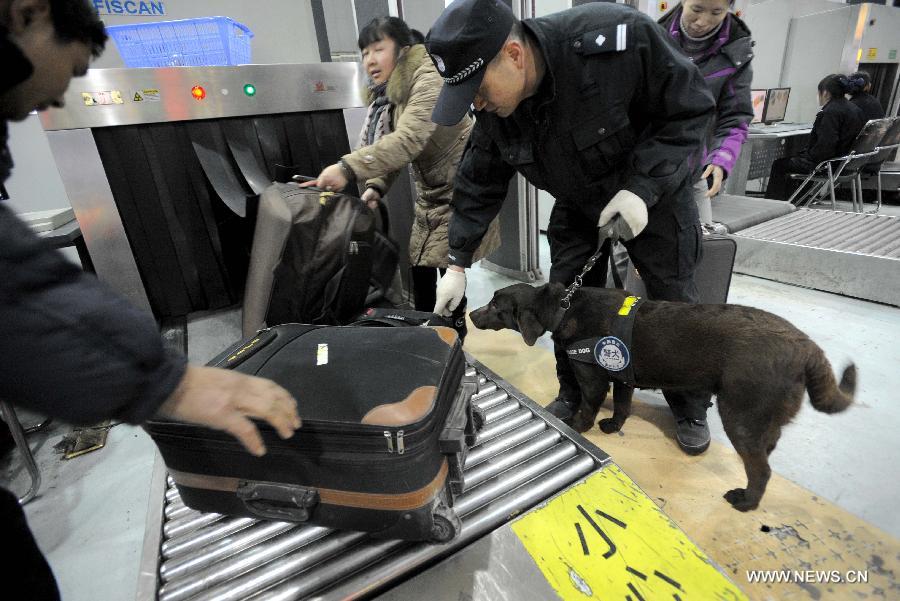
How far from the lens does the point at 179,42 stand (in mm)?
2383

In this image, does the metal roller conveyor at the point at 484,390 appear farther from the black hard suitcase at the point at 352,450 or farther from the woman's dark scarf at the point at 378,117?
the woman's dark scarf at the point at 378,117

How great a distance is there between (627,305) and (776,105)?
692cm

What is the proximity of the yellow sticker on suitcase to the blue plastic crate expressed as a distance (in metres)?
2.70

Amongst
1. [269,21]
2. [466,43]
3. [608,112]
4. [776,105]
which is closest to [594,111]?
[608,112]

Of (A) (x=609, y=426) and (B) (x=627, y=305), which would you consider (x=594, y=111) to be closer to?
(B) (x=627, y=305)

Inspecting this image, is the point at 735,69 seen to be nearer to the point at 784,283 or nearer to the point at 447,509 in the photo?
the point at 784,283

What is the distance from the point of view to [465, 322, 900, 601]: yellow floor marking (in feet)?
3.88

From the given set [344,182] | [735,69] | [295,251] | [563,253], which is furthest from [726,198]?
[295,251]

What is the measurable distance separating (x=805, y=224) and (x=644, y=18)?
3231mm

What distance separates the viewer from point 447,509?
3.30 feet

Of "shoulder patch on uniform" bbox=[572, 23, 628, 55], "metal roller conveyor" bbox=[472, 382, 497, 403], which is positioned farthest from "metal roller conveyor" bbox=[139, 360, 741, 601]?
"shoulder patch on uniform" bbox=[572, 23, 628, 55]

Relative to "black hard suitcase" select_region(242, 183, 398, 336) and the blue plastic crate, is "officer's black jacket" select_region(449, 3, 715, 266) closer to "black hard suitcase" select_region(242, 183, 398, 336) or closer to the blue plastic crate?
"black hard suitcase" select_region(242, 183, 398, 336)

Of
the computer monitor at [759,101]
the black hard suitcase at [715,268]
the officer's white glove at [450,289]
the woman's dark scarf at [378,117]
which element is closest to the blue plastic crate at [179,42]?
the woman's dark scarf at [378,117]

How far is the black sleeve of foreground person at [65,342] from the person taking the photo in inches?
19.3
